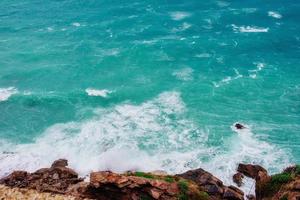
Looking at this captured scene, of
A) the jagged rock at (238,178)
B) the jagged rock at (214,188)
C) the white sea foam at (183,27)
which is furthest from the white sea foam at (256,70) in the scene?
the jagged rock at (214,188)

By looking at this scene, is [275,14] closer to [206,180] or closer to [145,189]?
[206,180]

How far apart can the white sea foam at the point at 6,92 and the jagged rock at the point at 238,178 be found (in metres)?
49.4

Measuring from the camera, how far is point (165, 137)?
6894 centimetres

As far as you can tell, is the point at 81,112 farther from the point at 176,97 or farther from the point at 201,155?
the point at 201,155

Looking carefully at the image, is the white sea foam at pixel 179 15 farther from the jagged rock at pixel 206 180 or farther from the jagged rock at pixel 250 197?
the jagged rock at pixel 250 197

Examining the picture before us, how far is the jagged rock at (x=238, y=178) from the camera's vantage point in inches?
2294

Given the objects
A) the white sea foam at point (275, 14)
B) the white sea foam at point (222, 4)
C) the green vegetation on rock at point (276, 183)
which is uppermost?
the green vegetation on rock at point (276, 183)

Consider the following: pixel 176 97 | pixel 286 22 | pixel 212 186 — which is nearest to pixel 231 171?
pixel 212 186

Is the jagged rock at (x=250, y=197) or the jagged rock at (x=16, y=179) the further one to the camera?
the jagged rock at (x=250, y=197)

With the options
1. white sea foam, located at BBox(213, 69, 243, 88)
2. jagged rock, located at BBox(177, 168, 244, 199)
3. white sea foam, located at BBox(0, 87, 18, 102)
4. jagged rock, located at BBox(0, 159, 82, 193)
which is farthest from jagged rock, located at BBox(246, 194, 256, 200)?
white sea foam, located at BBox(0, 87, 18, 102)

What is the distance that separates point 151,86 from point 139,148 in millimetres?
21356

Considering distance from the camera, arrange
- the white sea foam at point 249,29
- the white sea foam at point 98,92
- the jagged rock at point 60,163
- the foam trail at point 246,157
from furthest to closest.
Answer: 1. the white sea foam at point 249,29
2. the white sea foam at point 98,92
3. the foam trail at point 246,157
4. the jagged rock at point 60,163

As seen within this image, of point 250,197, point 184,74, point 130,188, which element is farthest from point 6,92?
point 250,197

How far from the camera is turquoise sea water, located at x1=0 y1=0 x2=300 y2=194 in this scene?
6588 centimetres
